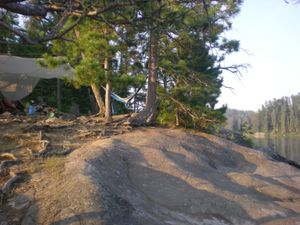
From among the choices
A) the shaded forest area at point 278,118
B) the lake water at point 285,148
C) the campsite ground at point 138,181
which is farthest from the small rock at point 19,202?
the shaded forest area at point 278,118

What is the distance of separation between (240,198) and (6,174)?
3883 millimetres

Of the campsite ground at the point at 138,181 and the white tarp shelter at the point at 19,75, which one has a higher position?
the white tarp shelter at the point at 19,75

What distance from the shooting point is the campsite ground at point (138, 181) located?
529cm

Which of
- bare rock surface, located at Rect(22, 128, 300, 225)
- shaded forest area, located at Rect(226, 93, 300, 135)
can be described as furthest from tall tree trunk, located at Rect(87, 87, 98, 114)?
shaded forest area, located at Rect(226, 93, 300, 135)

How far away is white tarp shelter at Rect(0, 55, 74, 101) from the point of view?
14.8 m

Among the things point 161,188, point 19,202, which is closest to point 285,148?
point 161,188

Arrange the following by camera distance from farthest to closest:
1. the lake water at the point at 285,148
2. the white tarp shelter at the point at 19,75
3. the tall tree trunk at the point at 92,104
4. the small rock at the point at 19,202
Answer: the lake water at the point at 285,148, the tall tree trunk at the point at 92,104, the white tarp shelter at the point at 19,75, the small rock at the point at 19,202

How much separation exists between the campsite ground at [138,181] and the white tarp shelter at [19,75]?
4.77m

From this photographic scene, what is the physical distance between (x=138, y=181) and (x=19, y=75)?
966 cm

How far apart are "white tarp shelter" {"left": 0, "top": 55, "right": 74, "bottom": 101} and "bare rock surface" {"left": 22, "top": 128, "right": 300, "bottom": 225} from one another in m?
6.51

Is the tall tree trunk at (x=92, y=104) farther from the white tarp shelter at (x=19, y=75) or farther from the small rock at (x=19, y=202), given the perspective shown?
the small rock at (x=19, y=202)

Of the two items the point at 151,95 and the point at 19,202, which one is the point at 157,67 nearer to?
the point at 151,95

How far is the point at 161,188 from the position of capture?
6.91 metres

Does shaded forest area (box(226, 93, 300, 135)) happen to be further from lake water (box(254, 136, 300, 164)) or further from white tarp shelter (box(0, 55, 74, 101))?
white tarp shelter (box(0, 55, 74, 101))
